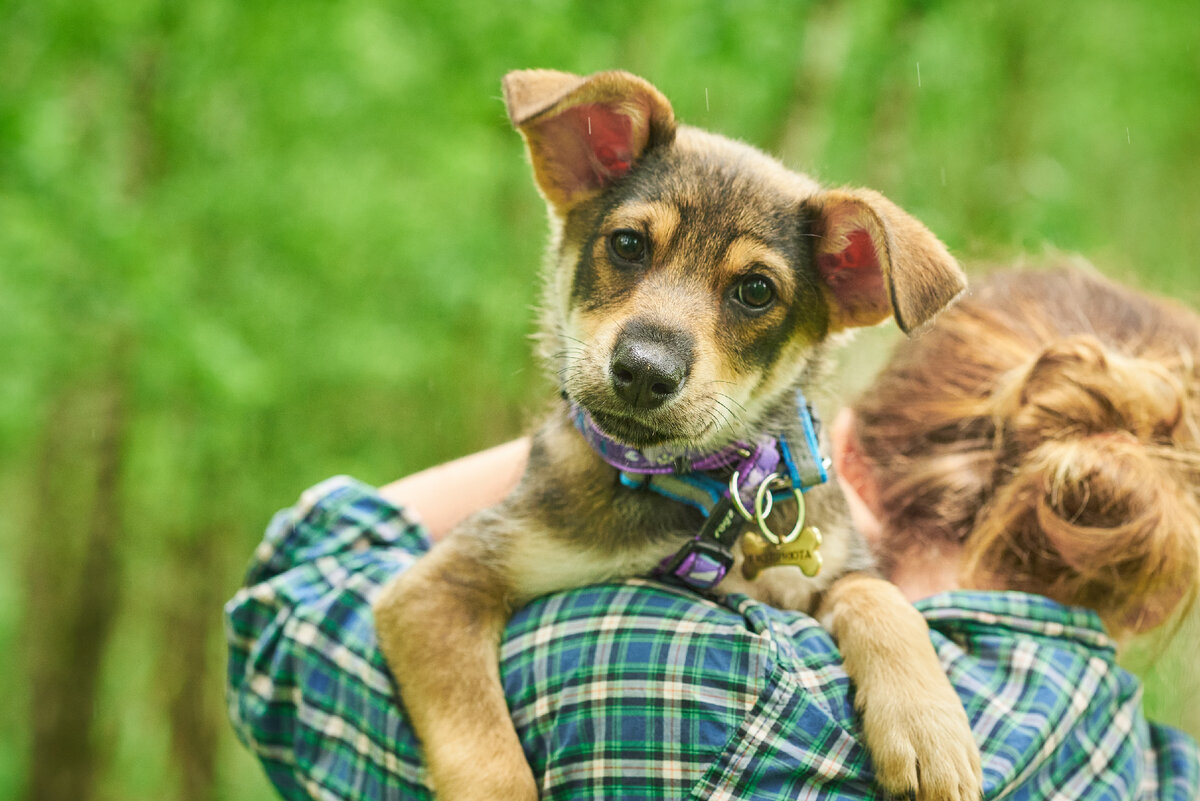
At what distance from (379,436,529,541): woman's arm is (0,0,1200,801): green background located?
4.34ft

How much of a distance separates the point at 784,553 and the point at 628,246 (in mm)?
867

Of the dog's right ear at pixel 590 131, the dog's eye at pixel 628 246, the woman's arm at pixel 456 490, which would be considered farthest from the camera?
the woman's arm at pixel 456 490

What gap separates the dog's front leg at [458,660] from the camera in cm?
214

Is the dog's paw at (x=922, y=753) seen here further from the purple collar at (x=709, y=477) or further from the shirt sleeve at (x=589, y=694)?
the purple collar at (x=709, y=477)

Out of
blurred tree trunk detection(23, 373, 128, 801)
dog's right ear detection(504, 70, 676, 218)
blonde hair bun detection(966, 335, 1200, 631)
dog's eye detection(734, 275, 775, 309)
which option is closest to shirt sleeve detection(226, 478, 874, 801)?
blonde hair bun detection(966, 335, 1200, 631)

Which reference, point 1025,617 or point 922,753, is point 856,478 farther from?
point 922,753

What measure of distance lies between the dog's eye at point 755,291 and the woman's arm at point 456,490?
36.9 inches

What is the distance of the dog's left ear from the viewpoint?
2.09 metres

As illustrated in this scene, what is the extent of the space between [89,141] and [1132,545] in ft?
22.7

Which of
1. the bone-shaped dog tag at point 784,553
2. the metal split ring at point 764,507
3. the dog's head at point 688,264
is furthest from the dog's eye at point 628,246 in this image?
the bone-shaped dog tag at point 784,553

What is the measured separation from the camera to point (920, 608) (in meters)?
2.36

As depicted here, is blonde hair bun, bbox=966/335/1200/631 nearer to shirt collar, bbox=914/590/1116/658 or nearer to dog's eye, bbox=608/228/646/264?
shirt collar, bbox=914/590/1116/658

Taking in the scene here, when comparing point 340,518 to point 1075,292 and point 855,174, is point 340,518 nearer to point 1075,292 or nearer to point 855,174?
point 1075,292

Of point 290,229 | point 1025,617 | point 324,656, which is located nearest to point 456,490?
point 324,656
